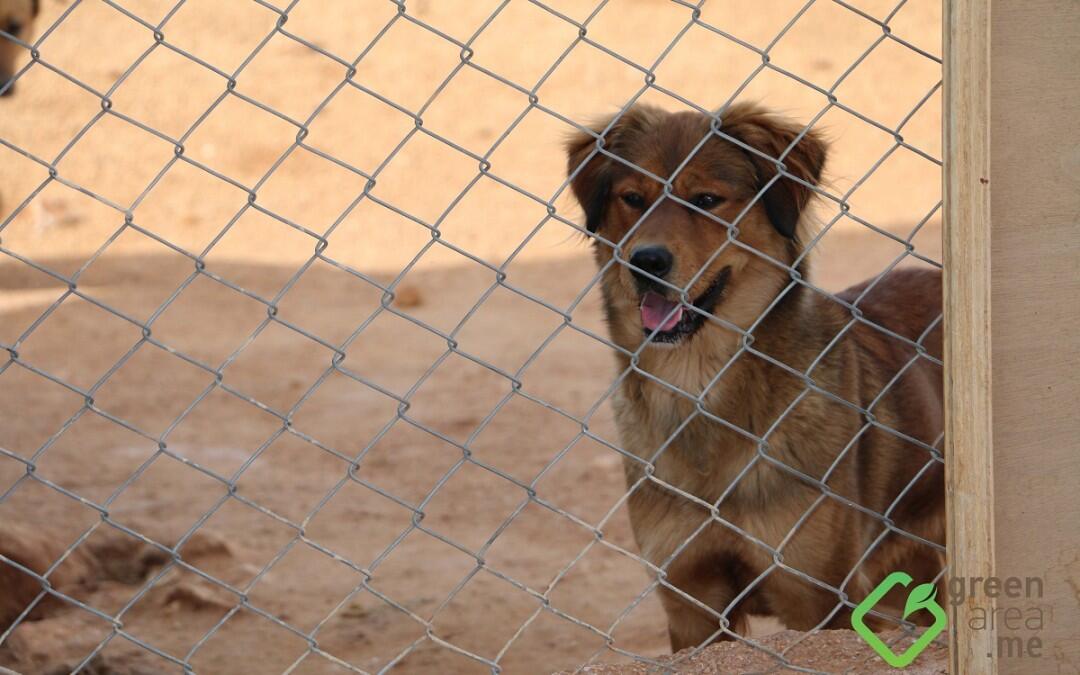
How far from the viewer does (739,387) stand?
11.8 ft

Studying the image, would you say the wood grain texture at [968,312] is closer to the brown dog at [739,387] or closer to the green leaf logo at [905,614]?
the green leaf logo at [905,614]

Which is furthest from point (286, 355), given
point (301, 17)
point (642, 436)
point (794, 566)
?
point (301, 17)

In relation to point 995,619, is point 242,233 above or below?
below

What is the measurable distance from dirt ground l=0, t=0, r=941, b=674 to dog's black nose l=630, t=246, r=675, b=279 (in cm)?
43

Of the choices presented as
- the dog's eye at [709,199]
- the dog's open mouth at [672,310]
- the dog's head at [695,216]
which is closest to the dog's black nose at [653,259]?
the dog's head at [695,216]

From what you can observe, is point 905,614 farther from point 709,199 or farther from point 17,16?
point 17,16

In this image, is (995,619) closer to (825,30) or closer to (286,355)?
(286,355)

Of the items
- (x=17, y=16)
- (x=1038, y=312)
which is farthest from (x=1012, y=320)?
(x=17, y=16)

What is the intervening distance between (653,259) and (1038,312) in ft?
4.21

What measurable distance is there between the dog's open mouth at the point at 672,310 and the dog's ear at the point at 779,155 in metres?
0.22

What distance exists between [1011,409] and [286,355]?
18.9 feet

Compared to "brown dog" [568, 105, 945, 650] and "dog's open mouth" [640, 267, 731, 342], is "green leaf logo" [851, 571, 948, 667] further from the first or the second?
"dog's open mouth" [640, 267, 731, 342]

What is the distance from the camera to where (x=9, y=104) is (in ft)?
38.0

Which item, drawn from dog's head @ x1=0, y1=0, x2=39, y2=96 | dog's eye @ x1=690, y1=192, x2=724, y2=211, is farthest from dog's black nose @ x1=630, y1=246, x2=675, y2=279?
dog's head @ x1=0, y1=0, x2=39, y2=96
